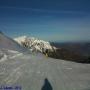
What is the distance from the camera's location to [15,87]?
17.6ft

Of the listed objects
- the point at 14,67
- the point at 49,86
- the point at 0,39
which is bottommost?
the point at 49,86

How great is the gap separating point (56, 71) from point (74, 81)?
1.40m

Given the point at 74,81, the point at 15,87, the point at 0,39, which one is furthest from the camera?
the point at 0,39

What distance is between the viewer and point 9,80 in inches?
231

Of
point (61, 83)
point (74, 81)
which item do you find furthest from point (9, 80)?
point (74, 81)

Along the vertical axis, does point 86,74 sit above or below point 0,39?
below

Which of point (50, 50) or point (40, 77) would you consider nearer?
point (40, 77)

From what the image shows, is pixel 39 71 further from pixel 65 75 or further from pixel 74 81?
pixel 74 81

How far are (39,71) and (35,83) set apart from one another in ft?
4.62

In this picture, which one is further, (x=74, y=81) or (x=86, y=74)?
(x=86, y=74)

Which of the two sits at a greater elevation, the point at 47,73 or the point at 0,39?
the point at 0,39

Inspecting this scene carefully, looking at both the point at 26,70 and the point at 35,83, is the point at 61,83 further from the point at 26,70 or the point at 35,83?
the point at 26,70

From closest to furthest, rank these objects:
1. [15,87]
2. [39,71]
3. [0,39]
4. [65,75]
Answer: [15,87] < [65,75] < [39,71] < [0,39]

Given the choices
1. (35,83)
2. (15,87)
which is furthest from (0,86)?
(35,83)
